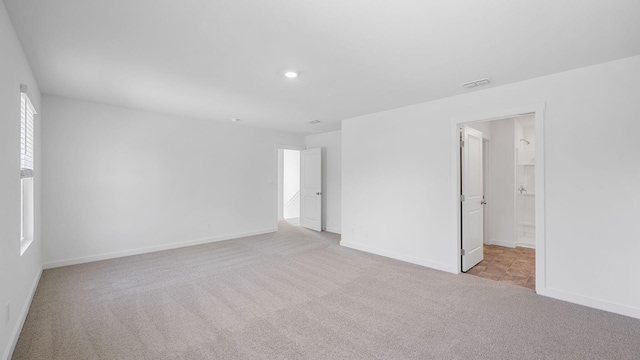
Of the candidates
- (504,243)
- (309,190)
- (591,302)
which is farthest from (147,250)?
(504,243)

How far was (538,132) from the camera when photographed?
310 centimetres

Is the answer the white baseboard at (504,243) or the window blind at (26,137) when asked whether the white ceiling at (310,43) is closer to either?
the window blind at (26,137)

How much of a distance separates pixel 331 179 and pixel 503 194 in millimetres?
3545

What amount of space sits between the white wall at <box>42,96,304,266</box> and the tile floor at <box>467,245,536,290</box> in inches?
172

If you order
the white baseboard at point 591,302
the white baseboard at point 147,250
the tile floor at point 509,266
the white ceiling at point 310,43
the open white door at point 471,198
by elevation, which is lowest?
the tile floor at point 509,266

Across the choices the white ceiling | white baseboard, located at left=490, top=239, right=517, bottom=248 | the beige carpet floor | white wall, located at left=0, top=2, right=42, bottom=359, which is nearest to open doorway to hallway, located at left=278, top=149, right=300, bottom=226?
the beige carpet floor

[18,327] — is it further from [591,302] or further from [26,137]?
[591,302]

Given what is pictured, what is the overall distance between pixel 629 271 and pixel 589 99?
1.68 m

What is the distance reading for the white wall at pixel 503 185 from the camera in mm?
5164

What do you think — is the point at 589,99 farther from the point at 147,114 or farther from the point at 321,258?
the point at 147,114

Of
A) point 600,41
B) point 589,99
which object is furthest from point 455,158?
point 600,41

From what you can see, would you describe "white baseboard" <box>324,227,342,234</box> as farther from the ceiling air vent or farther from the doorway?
the ceiling air vent

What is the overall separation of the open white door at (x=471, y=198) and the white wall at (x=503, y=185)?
124cm

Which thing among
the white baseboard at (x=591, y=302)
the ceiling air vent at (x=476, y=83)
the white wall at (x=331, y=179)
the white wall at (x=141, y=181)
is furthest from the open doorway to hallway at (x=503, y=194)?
the white wall at (x=141, y=181)
